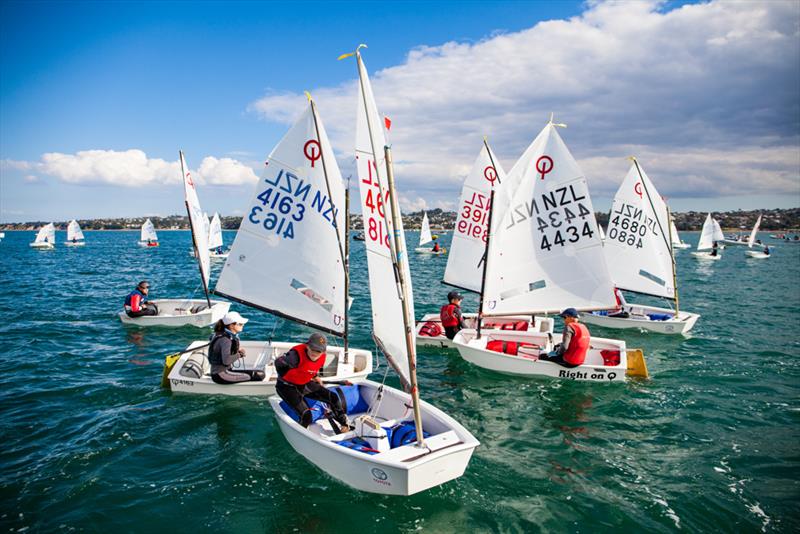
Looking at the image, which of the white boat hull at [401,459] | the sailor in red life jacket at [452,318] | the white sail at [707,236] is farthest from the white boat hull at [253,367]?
the white sail at [707,236]

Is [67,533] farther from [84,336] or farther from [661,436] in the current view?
[84,336]

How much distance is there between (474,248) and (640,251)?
7.53m

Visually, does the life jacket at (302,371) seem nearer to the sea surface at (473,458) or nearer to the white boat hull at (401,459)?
the white boat hull at (401,459)

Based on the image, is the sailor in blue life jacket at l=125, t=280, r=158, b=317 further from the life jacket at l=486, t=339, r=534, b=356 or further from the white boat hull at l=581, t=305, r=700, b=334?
the white boat hull at l=581, t=305, r=700, b=334

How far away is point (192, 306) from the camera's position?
19.2m

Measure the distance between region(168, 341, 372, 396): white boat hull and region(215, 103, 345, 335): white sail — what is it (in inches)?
39.1

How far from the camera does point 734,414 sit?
10.7 metres

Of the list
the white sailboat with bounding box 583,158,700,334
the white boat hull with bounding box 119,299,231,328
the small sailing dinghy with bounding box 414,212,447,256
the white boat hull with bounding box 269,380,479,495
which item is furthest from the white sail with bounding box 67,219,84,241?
the white boat hull with bounding box 269,380,479,495

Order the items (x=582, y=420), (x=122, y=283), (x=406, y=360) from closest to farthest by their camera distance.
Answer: (x=406, y=360)
(x=582, y=420)
(x=122, y=283)

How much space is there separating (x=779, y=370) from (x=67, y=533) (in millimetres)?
18402

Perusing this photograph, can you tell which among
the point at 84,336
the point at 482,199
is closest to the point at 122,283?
the point at 84,336

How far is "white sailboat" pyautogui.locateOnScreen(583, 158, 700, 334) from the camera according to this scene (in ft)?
59.7

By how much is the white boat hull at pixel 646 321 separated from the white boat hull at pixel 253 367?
38.4 feet

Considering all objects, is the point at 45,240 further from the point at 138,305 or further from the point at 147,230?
the point at 138,305
